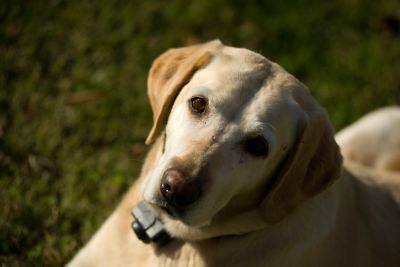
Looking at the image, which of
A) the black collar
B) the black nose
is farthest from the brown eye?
the black collar

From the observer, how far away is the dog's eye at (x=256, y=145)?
11.1 feet

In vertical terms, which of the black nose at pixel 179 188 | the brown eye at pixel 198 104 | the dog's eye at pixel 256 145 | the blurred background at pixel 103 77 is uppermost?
the brown eye at pixel 198 104

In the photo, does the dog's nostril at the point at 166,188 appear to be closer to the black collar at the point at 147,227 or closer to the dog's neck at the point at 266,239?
the dog's neck at the point at 266,239

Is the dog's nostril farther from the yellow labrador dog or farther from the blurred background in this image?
the blurred background

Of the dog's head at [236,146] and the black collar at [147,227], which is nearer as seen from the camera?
the dog's head at [236,146]

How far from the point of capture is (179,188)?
313cm

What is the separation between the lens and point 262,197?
142 inches

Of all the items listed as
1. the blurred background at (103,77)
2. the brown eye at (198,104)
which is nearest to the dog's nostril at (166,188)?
the brown eye at (198,104)

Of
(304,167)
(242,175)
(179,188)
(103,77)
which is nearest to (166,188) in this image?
(179,188)

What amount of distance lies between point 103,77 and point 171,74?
236 centimetres

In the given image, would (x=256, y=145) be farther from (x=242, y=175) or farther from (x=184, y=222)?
(x=184, y=222)

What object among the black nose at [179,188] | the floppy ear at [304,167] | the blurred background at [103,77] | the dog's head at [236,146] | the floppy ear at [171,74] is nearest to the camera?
the black nose at [179,188]

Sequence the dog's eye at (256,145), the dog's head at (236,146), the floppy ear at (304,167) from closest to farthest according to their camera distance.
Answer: the dog's head at (236,146) → the dog's eye at (256,145) → the floppy ear at (304,167)

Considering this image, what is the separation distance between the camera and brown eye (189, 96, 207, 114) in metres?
3.44
